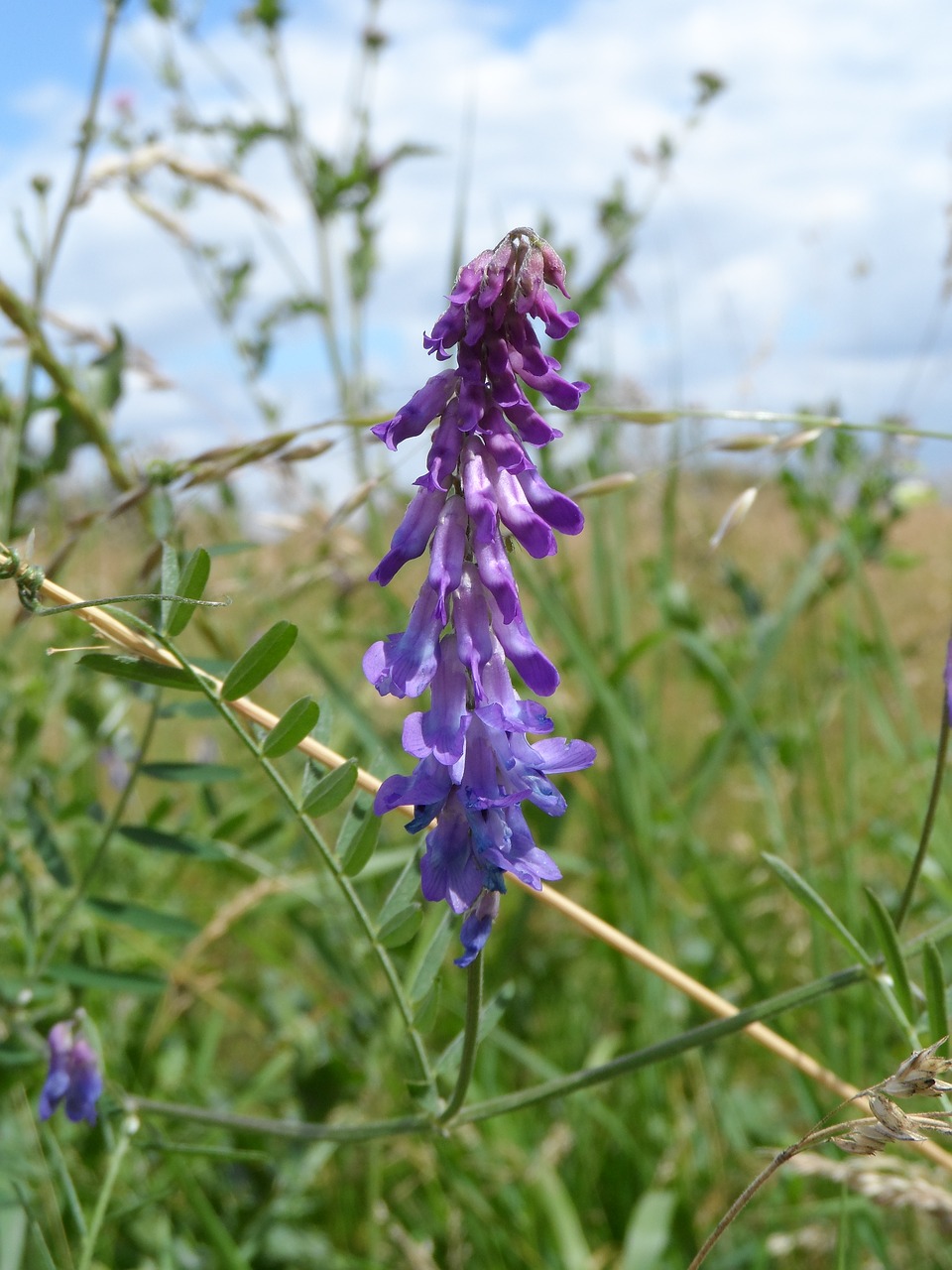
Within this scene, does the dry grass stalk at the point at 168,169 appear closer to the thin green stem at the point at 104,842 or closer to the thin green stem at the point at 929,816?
the thin green stem at the point at 104,842

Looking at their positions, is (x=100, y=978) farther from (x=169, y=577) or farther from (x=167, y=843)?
(x=169, y=577)

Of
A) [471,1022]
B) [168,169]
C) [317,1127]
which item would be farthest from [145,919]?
[168,169]

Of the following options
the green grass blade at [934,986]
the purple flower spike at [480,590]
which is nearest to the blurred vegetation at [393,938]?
the green grass blade at [934,986]

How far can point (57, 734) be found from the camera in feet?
12.3

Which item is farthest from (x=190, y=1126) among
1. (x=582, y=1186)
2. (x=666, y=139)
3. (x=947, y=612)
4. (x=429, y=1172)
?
(x=947, y=612)

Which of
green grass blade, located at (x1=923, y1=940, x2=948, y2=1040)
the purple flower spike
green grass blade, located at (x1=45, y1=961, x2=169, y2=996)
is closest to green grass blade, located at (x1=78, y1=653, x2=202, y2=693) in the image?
the purple flower spike

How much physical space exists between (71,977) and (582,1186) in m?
1.11

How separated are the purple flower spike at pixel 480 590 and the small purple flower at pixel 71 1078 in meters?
0.59

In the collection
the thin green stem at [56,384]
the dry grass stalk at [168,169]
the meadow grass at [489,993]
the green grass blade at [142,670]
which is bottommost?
the meadow grass at [489,993]

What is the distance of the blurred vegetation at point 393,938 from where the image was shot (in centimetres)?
147

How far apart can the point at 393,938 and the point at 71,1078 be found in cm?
45

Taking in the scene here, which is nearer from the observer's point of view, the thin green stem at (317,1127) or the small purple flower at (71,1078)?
the thin green stem at (317,1127)

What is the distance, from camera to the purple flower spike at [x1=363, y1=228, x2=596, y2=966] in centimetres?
Answer: 84

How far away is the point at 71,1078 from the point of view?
127cm
